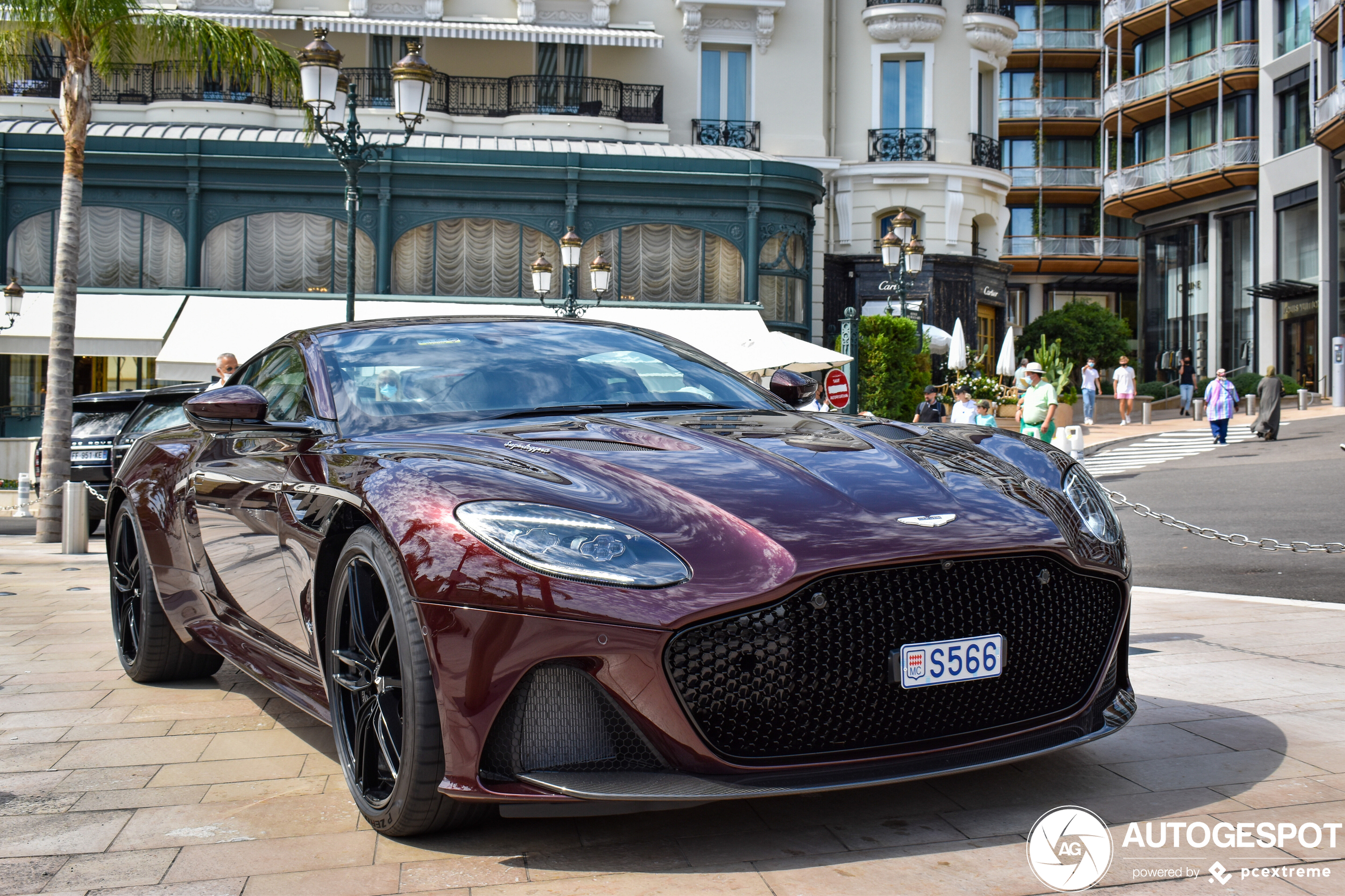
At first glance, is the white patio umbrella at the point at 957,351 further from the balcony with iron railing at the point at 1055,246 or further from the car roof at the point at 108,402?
the balcony with iron railing at the point at 1055,246

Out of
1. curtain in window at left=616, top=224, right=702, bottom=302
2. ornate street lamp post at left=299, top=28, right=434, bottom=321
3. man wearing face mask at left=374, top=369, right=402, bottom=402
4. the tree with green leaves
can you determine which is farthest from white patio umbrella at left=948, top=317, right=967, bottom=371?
man wearing face mask at left=374, top=369, right=402, bottom=402

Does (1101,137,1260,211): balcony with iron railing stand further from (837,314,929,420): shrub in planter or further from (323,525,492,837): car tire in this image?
(323,525,492,837): car tire

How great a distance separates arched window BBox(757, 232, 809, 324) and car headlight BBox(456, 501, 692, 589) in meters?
26.1

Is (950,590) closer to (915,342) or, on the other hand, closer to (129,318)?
(915,342)

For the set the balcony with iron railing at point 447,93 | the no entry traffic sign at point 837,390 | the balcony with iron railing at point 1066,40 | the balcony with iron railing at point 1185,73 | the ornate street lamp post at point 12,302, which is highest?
the balcony with iron railing at point 1066,40

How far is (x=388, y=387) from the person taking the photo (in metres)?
3.92

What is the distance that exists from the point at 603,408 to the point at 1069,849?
5.98ft

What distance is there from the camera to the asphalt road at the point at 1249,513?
9.02m

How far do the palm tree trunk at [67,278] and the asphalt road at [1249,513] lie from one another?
470 inches

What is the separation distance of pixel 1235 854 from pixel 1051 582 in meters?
0.74

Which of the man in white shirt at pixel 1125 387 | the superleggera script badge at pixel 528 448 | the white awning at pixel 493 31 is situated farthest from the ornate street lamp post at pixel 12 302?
the man in white shirt at pixel 1125 387

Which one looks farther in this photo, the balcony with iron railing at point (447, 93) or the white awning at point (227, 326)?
the balcony with iron railing at point (447, 93)

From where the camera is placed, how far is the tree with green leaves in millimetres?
51844

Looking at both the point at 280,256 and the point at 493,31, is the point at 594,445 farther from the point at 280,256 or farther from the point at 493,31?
the point at 493,31
